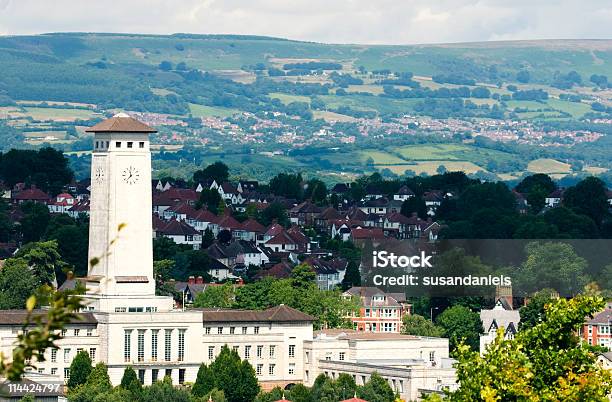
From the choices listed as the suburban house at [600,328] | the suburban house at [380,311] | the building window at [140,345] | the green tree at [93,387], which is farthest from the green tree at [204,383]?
the suburban house at [380,311]

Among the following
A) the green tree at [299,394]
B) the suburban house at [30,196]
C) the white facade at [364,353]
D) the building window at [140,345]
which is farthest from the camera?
the suburban house at [30,196]

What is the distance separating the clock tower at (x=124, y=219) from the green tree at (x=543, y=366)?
5873cm

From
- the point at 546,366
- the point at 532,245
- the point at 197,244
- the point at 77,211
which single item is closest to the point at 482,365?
the point at 546,366

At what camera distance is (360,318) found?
114 meters

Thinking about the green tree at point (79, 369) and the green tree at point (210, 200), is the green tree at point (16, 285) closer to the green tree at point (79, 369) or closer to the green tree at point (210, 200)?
the green tree at point (79, 369)

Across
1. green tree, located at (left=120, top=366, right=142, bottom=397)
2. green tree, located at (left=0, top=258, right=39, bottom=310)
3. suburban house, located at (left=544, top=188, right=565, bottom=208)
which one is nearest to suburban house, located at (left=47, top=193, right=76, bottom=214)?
suburban house, located at (left=544, top=188, right=565, bottom=208)

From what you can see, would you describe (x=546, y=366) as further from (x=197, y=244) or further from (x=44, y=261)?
(x=197, y=244)

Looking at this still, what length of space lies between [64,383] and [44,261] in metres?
32.0

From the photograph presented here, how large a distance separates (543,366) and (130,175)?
61.9m

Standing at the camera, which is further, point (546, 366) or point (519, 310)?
point (519, 310)

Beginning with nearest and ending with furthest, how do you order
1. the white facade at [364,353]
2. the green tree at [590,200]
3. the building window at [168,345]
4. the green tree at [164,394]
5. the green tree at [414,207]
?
the green tree at [164,394] → the white facade at [364,353] → the building window at [168,345] → the green tree at [590,200] → the green tree at [414,207]

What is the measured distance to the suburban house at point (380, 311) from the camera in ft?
372

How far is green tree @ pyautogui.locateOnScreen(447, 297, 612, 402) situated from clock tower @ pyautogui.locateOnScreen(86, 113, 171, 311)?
58.7m

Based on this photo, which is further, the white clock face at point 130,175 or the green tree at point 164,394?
the white clock face at point 130,175
